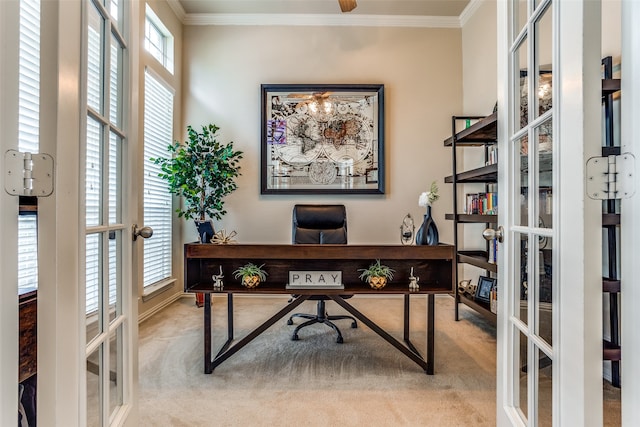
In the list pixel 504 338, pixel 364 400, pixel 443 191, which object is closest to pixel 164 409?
pixel 364 400

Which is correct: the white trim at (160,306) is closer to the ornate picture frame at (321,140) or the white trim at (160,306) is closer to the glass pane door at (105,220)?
the ornate picture frame at (321,140)

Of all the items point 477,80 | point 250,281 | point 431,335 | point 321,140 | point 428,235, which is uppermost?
point 477,80

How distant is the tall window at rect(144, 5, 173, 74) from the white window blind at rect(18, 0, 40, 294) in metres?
1.60

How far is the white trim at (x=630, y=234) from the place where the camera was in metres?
0.68

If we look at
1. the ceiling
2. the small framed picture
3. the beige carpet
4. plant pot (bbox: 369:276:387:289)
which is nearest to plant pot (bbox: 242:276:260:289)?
the beige carpet

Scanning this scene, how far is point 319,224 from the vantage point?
116 inches

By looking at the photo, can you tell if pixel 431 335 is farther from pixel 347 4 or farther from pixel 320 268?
pixel 347 4

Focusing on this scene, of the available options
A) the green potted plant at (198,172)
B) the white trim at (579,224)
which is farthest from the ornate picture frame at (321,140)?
the white trim at (579,224)

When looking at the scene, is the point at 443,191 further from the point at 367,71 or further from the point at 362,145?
the point at 367,71

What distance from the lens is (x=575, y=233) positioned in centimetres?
79

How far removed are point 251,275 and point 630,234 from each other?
5.41ft

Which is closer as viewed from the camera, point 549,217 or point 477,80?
point 549,217

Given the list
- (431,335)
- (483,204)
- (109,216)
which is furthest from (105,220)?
(483,204)

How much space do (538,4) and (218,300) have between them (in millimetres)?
3536
